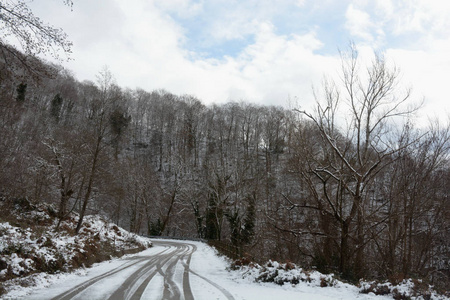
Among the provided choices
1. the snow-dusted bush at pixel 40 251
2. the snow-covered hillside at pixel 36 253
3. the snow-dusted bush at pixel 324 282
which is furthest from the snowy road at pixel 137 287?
the snow-dusted bush at pixel 324 282

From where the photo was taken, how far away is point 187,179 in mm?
50125

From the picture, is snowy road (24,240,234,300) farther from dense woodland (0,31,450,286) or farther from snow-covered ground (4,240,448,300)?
dense woodland (0,31,450,286)

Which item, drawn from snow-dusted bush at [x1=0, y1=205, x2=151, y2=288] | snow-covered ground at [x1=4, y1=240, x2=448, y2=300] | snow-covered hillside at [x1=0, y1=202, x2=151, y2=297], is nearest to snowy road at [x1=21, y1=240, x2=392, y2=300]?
snow-covered ground at [x1=4, y1=240, x2=448, y2=300]

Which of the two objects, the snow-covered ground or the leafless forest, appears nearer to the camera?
the snow-covered ground

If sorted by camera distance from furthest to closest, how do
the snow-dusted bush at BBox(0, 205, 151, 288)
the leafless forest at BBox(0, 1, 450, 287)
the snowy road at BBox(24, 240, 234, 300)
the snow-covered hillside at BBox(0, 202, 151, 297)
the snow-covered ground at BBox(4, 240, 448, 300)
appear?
the leafless forest at BBox(0, 1, 450, 287)
the snow-dusted bush at BBox(0, 205, 151, 288)
the snow-covered hillside at BBox(0, 202, 151, 297)
the snow-covered ground at BBox(4, 240, 448, 300)
the snowy road at BBox(24, 240, 234, 300)

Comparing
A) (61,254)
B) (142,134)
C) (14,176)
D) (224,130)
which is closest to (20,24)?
(61,254)

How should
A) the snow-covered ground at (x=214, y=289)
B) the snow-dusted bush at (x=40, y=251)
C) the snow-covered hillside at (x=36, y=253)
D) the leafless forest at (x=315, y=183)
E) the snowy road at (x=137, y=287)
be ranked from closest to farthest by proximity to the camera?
the snowy road at (x=137, y=287) → the snow-covered ground at (x=214, y=289) → the snow-covered hillside at (x=36, y=253) → the snow-dusted bush at (x=40, y=251) → the leafless forest at (x=315, y=183)

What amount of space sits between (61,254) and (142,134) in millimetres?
71233

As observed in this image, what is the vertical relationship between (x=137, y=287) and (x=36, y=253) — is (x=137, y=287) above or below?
below

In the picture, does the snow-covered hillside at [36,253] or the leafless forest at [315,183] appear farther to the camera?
the leafless forest at [315,183]

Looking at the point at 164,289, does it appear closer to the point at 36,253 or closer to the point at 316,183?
the point at 36,253

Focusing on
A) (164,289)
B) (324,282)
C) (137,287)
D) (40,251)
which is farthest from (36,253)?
(324,282)

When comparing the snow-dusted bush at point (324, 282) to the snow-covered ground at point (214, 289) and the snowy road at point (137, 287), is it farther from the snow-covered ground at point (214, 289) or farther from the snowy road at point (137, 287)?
the snowy road at point (137, 287)

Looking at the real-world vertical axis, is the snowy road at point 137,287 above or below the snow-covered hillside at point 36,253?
below
